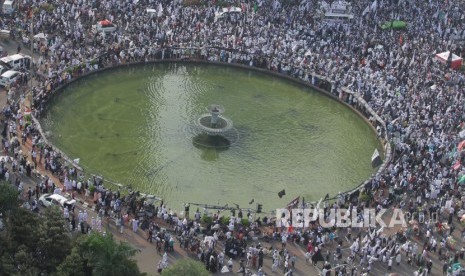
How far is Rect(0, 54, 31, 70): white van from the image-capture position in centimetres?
6384

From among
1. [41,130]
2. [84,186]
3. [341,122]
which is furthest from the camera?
[341,122]

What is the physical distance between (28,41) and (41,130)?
15.6 m

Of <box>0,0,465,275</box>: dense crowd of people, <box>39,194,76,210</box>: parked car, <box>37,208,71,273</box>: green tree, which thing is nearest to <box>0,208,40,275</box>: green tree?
<box>37,208,71,273</box>: green tree

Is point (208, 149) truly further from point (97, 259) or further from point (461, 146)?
point (97, 259)

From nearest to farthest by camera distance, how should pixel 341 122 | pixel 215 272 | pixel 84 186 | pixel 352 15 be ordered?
pixel 215 272 → pixel 84 186 → pixel 341 122 → pixel 352 15

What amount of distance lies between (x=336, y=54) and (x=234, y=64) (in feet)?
30.3

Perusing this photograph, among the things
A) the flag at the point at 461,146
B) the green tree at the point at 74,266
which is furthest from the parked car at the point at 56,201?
the flag at the point at 461,146

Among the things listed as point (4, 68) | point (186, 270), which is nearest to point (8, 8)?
point (4, 68)

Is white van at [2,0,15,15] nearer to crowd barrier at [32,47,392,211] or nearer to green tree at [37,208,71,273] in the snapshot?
crowd barrier at [32,47,392,211]

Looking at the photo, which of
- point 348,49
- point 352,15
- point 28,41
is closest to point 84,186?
point 28,41

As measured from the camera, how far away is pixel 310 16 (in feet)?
254

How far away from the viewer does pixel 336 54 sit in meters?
71.4

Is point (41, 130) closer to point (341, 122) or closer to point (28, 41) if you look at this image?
point (28, 41)

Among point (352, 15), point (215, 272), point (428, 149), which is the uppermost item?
point (352, 15)
